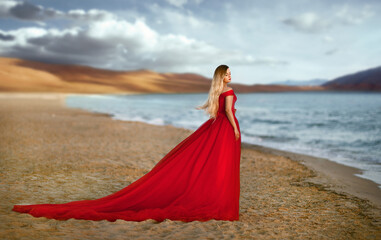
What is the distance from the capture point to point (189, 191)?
12.4 ft

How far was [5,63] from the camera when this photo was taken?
12275 cm

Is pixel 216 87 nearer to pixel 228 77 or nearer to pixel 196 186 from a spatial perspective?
pixel 228 77

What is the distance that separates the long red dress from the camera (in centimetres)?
364

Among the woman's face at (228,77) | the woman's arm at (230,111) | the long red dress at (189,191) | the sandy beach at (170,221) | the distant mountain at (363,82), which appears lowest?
the sandy beach at (170,221)

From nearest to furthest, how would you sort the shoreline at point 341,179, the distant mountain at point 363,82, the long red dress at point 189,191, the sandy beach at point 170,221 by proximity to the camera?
the sandy beach at point 170,221 → the long red dress at point 189,191 → the shoreline at point 341,179 → the distant mountain at point 363,82

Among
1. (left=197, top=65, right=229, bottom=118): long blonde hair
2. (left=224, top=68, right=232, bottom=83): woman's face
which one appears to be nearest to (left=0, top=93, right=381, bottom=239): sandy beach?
(left=197, top=65, right=229, bottom=118): long blonde hair

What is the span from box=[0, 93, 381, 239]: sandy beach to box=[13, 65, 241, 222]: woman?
0.15m

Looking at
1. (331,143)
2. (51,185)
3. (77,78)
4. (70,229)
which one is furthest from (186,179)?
(77,78)

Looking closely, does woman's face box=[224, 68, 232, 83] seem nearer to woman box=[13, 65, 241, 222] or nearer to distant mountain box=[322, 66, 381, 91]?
woman box=[13, 65, 241, 222]

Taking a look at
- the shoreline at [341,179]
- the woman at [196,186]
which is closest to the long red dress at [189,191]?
the woman at [196,186]

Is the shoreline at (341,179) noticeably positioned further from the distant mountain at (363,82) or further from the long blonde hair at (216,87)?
the distant mountain at (363,82)

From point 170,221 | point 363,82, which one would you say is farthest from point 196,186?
point 363,82

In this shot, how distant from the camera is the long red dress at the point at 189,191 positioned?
3643 millimetres

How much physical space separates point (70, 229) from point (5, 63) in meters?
145
